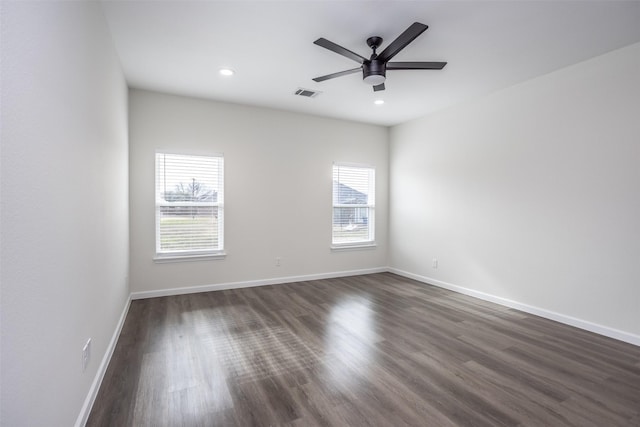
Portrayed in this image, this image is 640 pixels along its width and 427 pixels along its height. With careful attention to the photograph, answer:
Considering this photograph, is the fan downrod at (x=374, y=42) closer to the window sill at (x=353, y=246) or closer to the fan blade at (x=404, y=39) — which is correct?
the fan blade at (x=404, y=39)

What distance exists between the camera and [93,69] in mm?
2119

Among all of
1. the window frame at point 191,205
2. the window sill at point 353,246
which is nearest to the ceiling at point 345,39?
the window frame at point 191,205

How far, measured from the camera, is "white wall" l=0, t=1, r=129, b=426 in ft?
3.27

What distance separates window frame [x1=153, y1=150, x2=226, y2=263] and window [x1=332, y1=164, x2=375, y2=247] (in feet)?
6.36

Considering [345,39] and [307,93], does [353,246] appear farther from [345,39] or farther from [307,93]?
[345,39]

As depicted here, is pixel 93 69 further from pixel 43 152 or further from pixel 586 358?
pixel 586 358

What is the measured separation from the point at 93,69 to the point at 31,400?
1.98m

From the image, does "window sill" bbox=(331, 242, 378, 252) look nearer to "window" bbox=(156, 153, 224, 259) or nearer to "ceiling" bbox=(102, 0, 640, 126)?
"window" bbox=(156, 153, 224, 259)

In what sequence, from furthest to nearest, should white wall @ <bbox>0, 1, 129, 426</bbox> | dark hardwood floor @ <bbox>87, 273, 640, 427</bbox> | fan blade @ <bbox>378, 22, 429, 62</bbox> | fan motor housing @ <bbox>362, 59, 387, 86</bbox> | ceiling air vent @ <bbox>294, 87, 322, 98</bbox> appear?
ceiling air vent @ <bbox>294, 87, 322, 98</bbox>, fan motor housing @ <bbox>362, 59, 387, 86</bbox>, fan blade @ <bbox>378, 22, 429, 62</bbox>, dark hardwood floor @ <bbox>87, 273, 640, 427</bbox>, white wall @ <bbox>0, 1, 129, 426</bbox>

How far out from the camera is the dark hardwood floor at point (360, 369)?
6.29 ft

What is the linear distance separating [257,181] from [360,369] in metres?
3.25

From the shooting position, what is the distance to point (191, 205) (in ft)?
14.6

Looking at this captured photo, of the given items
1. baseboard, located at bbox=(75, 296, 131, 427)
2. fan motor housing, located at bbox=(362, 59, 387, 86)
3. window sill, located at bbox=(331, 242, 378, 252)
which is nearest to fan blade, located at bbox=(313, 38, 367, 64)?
fan motor housing, located at bbox=(362, 59, 387, 86)

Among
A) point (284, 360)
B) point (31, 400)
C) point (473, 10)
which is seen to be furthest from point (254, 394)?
point (473, 10)
